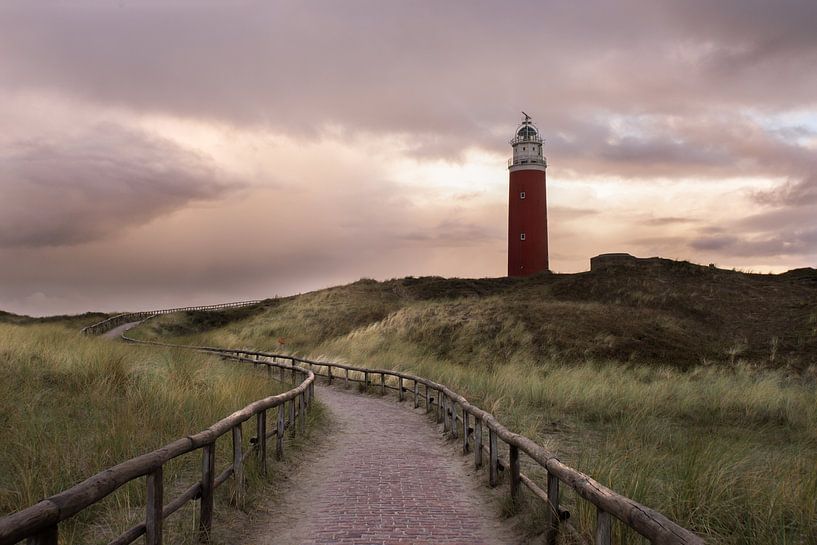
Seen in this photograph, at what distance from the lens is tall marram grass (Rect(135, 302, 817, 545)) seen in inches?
237

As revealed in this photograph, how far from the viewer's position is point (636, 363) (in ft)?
83.7

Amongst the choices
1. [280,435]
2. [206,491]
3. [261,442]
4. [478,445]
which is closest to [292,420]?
[280,435]

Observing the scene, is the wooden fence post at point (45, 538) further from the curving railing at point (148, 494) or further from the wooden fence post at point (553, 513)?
the wooden fence post at point (553, 513)

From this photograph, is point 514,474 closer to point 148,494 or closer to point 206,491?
point 206,491

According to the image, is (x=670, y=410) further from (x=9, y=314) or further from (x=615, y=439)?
(x=9, y=314)

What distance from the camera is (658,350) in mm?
27578

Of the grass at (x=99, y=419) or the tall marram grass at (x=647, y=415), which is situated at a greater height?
the grass at (x=99, y=419)

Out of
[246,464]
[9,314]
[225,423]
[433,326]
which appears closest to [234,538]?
[225,423]

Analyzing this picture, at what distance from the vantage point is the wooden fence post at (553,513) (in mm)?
5785

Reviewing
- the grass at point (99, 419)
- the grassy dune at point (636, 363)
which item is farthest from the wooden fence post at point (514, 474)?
the grass at point (99, 419)

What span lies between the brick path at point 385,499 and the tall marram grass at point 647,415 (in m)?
1.11

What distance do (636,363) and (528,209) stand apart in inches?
1180

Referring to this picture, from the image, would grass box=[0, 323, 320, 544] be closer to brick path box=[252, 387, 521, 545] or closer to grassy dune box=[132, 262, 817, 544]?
brick path box=[252, 387, 521, 545]

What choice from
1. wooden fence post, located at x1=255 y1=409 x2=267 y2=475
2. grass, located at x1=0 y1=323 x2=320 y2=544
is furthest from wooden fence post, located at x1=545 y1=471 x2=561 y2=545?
wooden fence post, located at x1=255 y1=409 x2=267 y2=475
